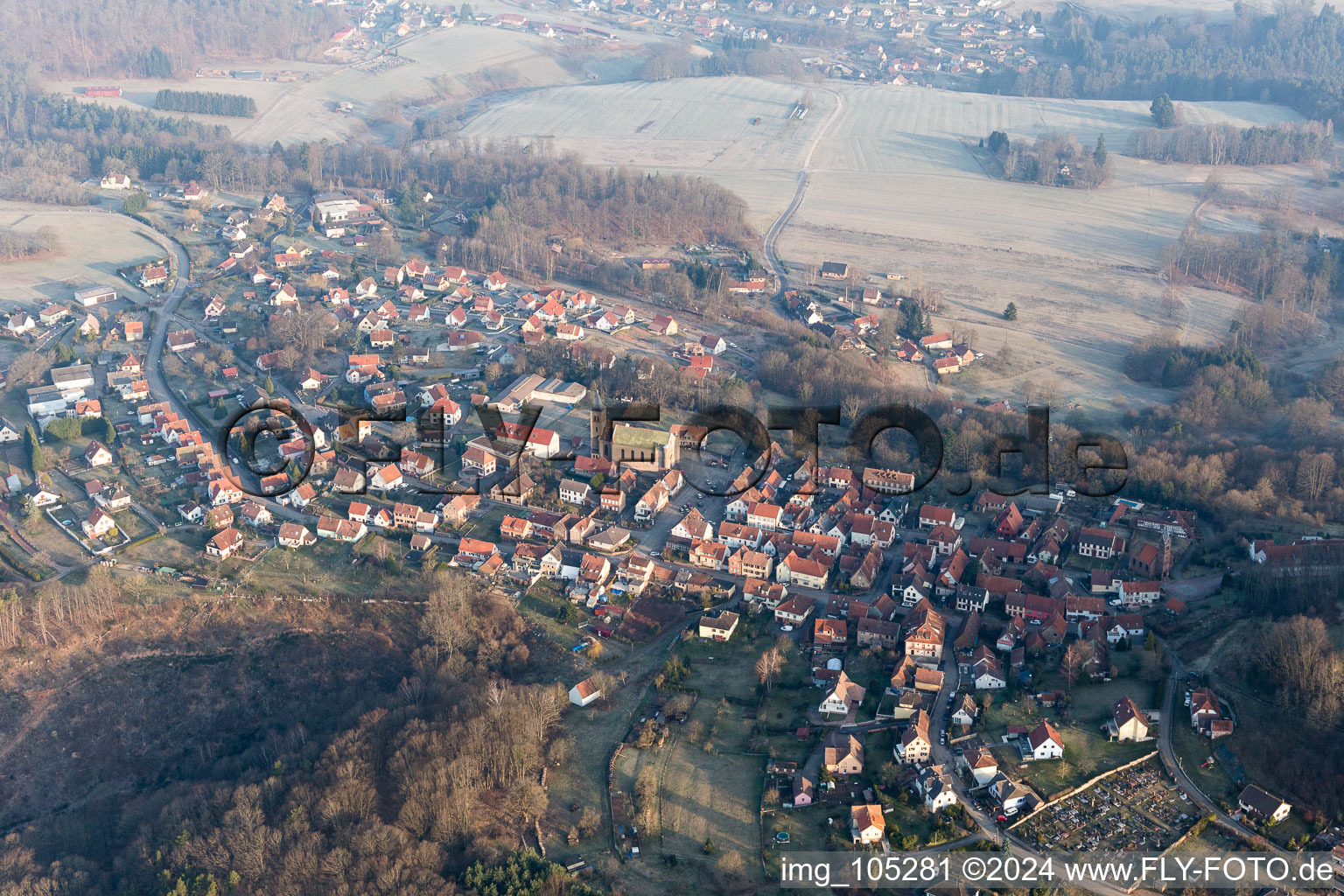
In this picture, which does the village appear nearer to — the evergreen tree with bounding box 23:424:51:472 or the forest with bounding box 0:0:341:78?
the evergreen tree with bounding box 23:424:51:472

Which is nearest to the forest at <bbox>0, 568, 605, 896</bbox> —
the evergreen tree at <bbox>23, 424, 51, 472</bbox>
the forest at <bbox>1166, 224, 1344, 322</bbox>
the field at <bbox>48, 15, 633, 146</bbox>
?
the evergreen tree at <bbox>23, 424, 51, 472</bbox>

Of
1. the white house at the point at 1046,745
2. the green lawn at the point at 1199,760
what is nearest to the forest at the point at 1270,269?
the green lawn at the point at 1199,760

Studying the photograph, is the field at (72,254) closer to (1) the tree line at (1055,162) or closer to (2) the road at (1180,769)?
(2) the road at (1180,769)

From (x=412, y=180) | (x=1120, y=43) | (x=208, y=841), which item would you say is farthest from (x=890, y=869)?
(x=1120, y=43)

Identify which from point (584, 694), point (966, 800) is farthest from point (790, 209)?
point (966, 800)

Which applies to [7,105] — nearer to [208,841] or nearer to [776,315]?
[776,315]

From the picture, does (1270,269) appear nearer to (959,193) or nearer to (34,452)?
(959,193)
